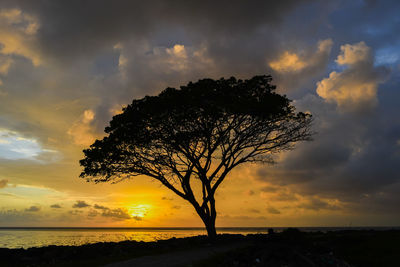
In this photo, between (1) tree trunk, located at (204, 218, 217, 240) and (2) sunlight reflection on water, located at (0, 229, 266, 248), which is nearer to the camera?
(1) tree trunk, located at (204, 218, 217, 240)

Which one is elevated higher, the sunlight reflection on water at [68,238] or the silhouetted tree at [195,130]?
the silhouetted tree at [195,130]

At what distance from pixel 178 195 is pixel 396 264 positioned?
54.4 ft

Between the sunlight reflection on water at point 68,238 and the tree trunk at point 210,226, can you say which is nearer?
the tree trunk at point 210,226

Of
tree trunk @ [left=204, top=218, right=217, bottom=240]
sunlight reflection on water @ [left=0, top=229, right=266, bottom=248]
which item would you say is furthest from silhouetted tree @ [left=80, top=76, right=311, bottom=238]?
sunlight reflection on water @ [left=0, top=229, right=266, bottom=248]

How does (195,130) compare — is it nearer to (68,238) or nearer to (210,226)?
(210,226)

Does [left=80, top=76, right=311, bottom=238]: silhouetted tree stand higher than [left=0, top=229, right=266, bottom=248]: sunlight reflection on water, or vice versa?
[left=80, top=76, right=311, bottom=238]: silhouetted tree

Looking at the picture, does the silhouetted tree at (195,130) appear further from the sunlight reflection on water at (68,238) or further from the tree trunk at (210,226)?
the sunlight reflection on water at (68,238)

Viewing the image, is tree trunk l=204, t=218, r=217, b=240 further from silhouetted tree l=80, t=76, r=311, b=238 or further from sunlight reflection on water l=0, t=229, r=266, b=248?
sunlight reflection on water l=0, t=229, r=266, b=248

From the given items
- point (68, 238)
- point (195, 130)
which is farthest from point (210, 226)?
point (68, 238)

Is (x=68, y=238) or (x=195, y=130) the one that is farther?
(x=68, y=238)

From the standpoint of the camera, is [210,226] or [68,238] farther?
[68,238]

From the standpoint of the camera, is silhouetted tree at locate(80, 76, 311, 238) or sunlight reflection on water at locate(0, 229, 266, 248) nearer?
silhouetted tree at locate(80, 76, 311, 238)

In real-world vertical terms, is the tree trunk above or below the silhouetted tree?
below

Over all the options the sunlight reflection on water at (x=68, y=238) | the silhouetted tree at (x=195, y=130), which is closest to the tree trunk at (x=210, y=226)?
the silhouetted tree at (x=195, y=130)
